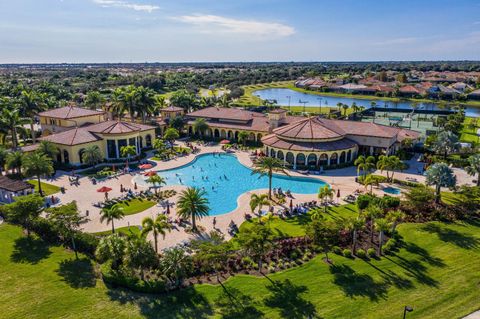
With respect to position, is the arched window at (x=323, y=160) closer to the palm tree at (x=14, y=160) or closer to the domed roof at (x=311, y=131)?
the domed roof at (x=311, y=131)

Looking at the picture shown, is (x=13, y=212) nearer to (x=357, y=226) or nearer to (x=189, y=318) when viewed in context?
(x=189, y=318)

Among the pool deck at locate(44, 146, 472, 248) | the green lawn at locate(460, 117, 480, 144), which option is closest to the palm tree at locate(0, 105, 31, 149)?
the pool deck at locate(44, 146, 472, 248)

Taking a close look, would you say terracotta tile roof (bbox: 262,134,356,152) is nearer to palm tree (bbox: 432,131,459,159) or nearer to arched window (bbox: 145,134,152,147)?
palm tree (bbox: 432,131,459,159)

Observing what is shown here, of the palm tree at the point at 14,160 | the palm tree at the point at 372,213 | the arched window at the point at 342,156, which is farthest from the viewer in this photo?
the arched window at the point at 342,156

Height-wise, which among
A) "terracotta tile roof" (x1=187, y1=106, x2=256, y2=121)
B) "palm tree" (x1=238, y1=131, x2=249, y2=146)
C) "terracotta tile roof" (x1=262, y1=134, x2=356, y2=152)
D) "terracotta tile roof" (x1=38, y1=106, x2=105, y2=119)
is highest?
"terracotta tile roof" (x1=38, y1=106, x2=105, y2=119)

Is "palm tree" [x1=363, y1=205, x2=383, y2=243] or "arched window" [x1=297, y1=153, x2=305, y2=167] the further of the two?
"arched window" [x1=297, y1=153, x2=305, y2=167]

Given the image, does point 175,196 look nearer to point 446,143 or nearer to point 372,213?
point 372,213

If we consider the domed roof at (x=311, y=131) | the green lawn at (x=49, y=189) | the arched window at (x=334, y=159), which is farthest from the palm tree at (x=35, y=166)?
the arched window at (x=334, y=159)
